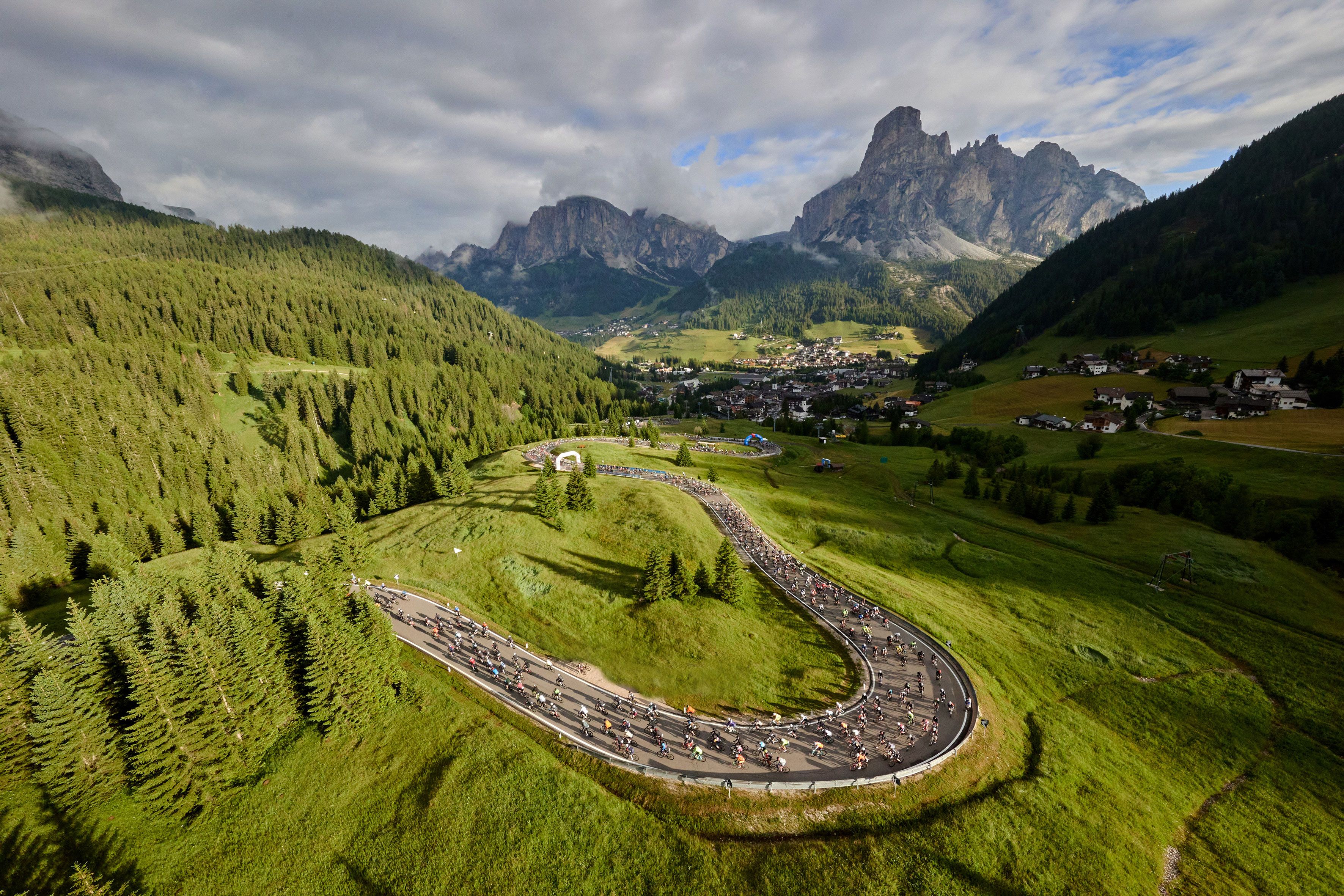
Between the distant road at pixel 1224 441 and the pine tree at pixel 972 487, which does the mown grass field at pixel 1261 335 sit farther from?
the pine tree at pixel 972 487

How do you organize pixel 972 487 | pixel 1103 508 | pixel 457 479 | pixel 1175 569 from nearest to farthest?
pixel 1175 569
pixel 1103 508
pixel 457 479
pixel 972 487

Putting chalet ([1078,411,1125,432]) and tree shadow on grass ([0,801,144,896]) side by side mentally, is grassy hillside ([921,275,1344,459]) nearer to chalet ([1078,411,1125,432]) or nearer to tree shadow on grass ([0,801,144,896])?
chalet ([1078,411,1125,432])

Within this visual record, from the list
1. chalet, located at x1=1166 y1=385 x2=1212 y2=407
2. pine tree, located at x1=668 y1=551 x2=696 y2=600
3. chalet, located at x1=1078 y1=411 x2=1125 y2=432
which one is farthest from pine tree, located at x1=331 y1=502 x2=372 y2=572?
chalet, located at x1=1166 y1=385 x2=1212 y2=407

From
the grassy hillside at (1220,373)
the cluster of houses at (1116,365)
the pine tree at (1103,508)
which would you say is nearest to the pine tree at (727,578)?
the pine tree at (1103,508)

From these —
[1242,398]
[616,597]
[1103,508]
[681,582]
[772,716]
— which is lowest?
[772,716]

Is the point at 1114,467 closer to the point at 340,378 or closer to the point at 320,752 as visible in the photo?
the point at 320,752

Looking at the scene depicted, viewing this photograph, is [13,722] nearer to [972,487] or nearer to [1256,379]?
[972,487]

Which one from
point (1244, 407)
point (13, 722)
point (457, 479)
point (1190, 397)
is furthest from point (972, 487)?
point (13, 722)
